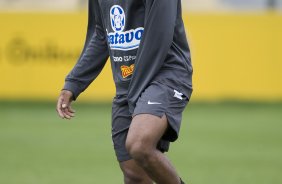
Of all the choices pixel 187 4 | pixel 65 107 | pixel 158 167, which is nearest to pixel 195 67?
pixel 187 4

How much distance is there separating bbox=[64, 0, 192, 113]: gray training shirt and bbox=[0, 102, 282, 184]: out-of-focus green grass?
9.95ft

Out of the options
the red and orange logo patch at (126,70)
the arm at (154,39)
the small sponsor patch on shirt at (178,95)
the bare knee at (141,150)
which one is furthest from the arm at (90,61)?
the bare knee at (141,150)

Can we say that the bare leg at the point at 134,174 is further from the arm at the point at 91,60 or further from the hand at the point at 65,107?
the arm at the point at 91,60

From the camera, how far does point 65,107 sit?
22.2ft

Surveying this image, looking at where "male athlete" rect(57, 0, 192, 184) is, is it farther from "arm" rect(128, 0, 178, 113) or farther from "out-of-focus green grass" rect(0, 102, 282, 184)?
"out-of-focus green grass" rect(0, 102, 282, 184)

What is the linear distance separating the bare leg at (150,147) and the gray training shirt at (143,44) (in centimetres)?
33

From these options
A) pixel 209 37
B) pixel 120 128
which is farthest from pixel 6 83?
pixel 120 128

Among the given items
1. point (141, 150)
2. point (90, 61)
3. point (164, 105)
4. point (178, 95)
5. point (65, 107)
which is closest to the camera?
point (141, 150)

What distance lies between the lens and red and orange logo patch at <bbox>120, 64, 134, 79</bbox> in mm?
6441

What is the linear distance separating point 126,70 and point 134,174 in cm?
82

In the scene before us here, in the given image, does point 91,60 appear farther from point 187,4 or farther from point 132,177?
point 187,4

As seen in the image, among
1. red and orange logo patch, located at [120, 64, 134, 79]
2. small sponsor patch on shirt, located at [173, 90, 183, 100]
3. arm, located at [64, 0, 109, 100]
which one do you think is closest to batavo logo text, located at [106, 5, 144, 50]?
red and orange logo patch, located at [120, 64, 134, 79]

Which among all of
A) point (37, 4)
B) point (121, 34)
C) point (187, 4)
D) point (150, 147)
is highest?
point (121, 34)

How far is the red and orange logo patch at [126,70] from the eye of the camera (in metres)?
6.44
